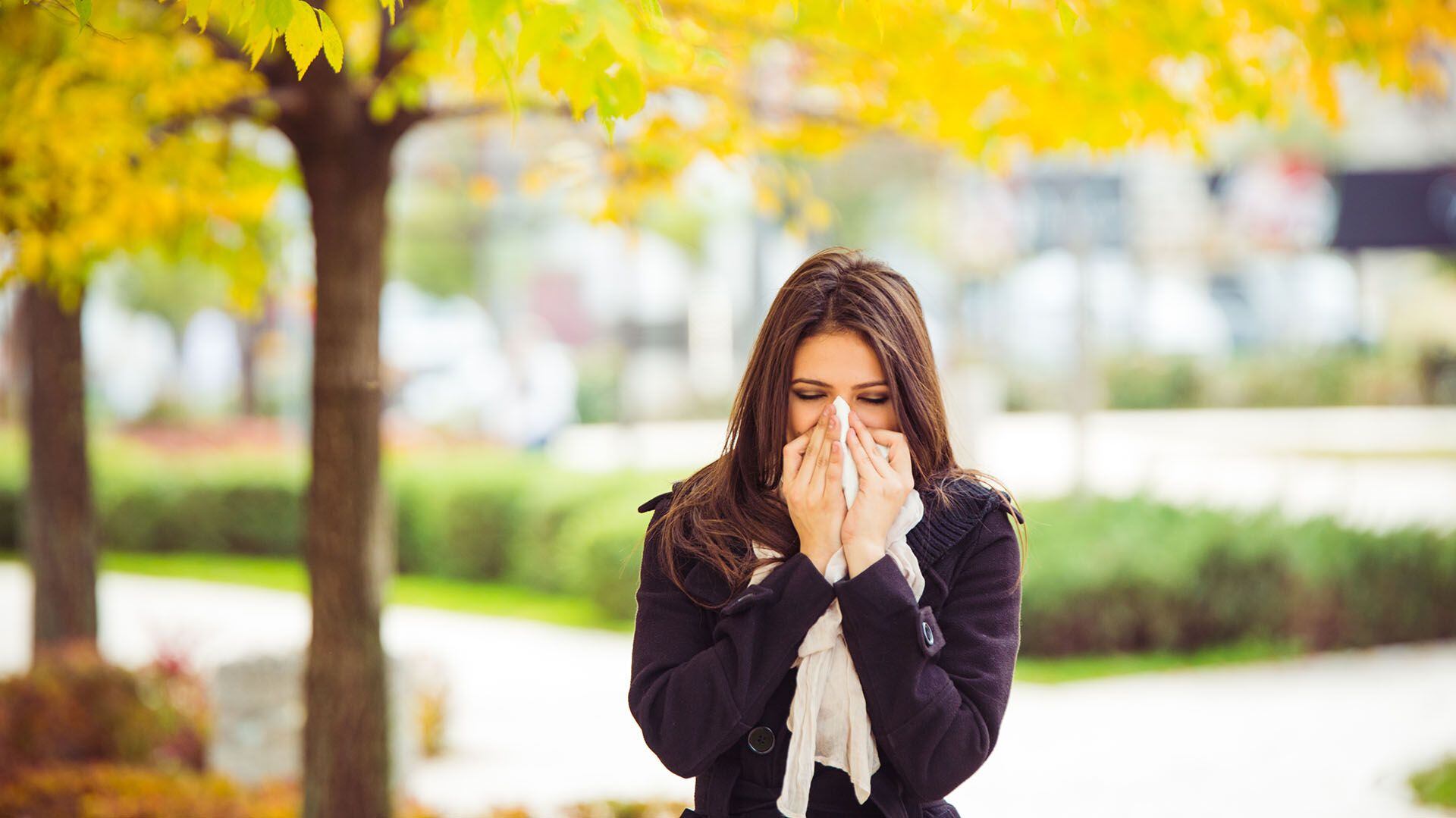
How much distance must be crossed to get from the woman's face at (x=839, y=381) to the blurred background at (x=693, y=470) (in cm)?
32

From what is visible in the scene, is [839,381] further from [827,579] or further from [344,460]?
[344,460]

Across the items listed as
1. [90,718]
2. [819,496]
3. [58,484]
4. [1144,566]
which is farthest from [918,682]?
[1144,566]

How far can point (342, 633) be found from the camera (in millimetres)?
4320

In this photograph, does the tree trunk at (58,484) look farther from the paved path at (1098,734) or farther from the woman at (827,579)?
the woman at (827,579)

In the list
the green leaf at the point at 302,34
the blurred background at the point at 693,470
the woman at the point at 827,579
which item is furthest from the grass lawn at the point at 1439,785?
the green leaf at the point at 302,34

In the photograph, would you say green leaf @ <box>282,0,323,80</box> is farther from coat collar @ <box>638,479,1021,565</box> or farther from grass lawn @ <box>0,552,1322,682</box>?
grass lawn @ <box>0,552,1322,682</box>

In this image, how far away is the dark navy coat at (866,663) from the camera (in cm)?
206

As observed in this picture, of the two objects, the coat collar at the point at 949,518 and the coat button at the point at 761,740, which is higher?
the coat collar at the point at 949,518

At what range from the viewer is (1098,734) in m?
7.42

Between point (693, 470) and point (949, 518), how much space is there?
33.6 ft

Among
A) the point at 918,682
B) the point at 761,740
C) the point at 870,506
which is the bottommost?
the point at 761,740

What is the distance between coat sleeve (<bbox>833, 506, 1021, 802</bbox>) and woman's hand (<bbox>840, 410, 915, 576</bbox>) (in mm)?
25

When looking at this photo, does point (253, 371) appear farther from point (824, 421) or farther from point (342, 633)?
point (824, 421)

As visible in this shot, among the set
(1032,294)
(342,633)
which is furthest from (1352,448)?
(342,633)
